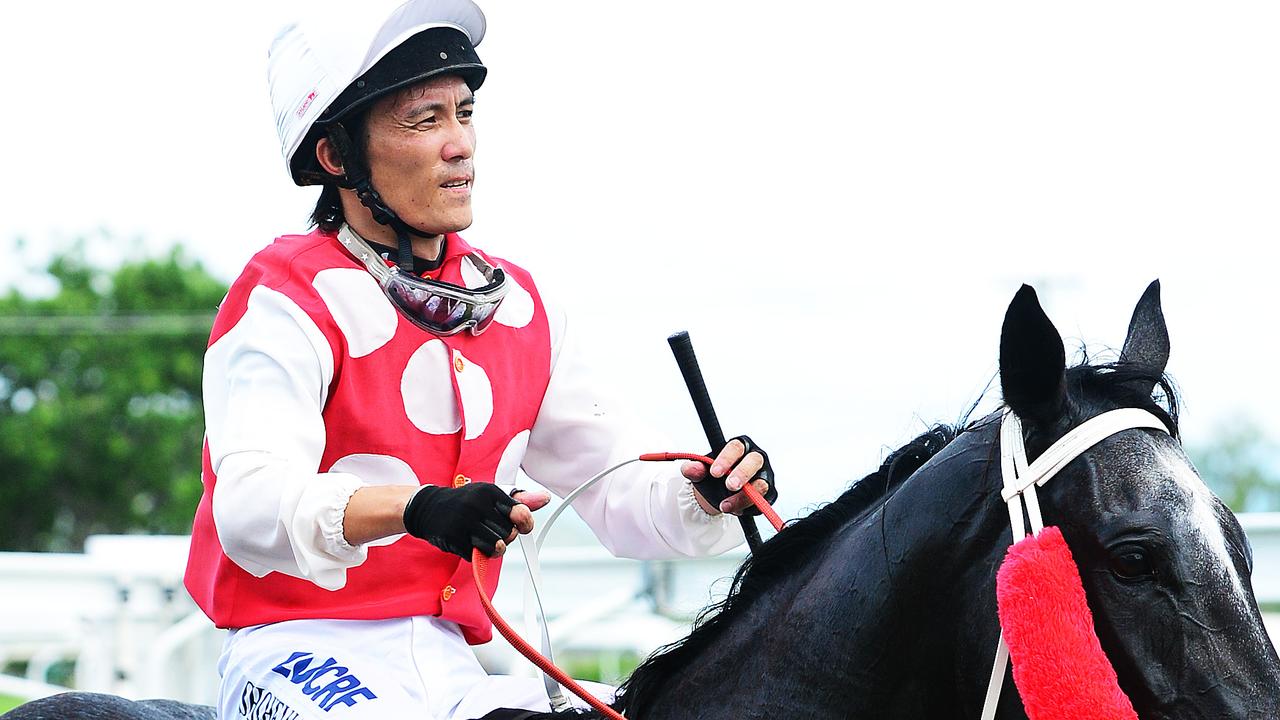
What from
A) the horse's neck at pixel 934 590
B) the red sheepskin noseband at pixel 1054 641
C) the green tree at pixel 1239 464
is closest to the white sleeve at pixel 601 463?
the horse's neck at pixel 934 590

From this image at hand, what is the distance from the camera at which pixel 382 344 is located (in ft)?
8.14

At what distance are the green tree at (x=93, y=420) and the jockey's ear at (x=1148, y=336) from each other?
28.5 m

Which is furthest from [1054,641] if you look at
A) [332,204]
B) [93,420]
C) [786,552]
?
[93,420]

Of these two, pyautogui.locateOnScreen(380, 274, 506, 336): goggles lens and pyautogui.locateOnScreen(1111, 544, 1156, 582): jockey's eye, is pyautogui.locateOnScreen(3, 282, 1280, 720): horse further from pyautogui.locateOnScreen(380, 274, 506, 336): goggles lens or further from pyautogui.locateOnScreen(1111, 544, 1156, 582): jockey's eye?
pyautogui.locateOnScreen(380, 274, 506, 336): goggles lens

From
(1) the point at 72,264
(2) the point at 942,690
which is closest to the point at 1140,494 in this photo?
(2) the point at 942,690

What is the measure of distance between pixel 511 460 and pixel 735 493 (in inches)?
17.9

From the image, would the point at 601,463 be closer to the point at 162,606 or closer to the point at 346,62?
the point at 346,62

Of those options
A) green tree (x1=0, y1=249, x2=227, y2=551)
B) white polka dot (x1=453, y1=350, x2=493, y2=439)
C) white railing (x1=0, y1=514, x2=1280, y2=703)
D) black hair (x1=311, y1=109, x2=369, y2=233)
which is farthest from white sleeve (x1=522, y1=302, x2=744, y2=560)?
green tree (x1=0, y1=249, x2=227, y2=551)

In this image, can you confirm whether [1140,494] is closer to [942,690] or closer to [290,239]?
[942,690]

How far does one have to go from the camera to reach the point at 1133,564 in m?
1.67

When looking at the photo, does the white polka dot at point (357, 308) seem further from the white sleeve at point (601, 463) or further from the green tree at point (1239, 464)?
the green tree at point (1239, 464)

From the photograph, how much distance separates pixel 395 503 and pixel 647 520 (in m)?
0.76

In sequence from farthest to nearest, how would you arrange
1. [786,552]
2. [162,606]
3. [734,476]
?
[162,606] → [734,476] → [786,552]

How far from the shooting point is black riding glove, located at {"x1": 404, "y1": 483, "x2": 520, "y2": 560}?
2023mm
